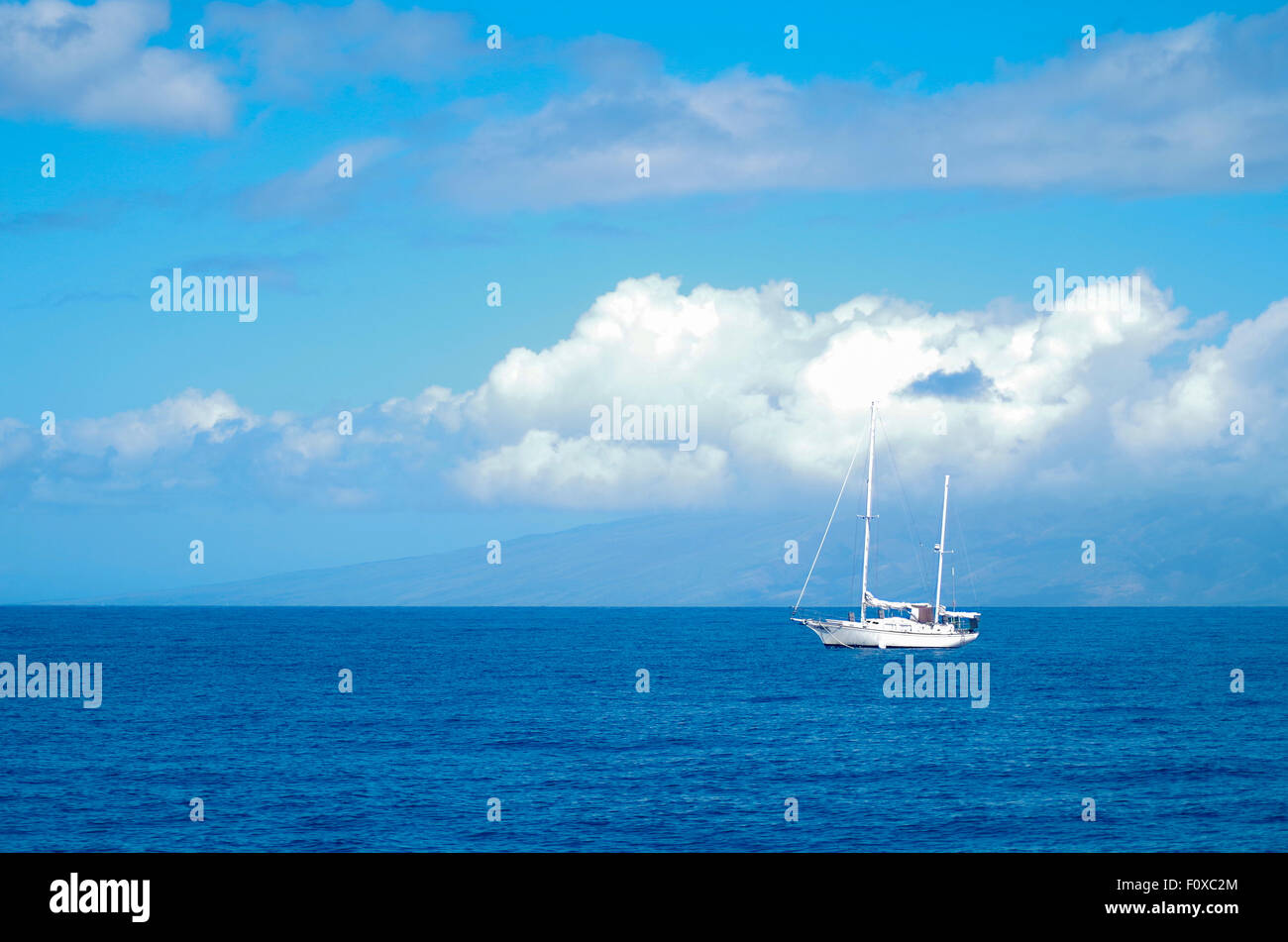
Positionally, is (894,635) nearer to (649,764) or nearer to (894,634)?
(894,634)

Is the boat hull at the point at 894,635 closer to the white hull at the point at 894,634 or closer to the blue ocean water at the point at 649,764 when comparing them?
the white hull at the point at 894,634

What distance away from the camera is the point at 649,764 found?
6050cm

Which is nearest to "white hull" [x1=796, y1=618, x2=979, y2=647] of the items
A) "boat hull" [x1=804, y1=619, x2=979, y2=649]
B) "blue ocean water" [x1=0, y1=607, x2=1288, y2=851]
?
"boat hull" [x1=804, y1=619, x2=979, y2=649]

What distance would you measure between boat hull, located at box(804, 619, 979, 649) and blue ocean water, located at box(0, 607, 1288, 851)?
22.2 m

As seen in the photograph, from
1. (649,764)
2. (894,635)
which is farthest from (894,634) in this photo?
(649,764)

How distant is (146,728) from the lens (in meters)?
77.6

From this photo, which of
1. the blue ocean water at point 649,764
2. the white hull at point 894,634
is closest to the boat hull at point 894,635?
the white hull at point 894,634

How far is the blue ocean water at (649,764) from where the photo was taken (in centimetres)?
4438

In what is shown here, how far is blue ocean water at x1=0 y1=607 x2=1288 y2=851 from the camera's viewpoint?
1747 inches

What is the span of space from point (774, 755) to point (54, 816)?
36999 mm

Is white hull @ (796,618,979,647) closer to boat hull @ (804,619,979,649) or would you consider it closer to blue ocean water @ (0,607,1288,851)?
boat hull @ (804,619,979,649)

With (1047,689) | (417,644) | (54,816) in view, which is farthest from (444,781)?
(417,644)
